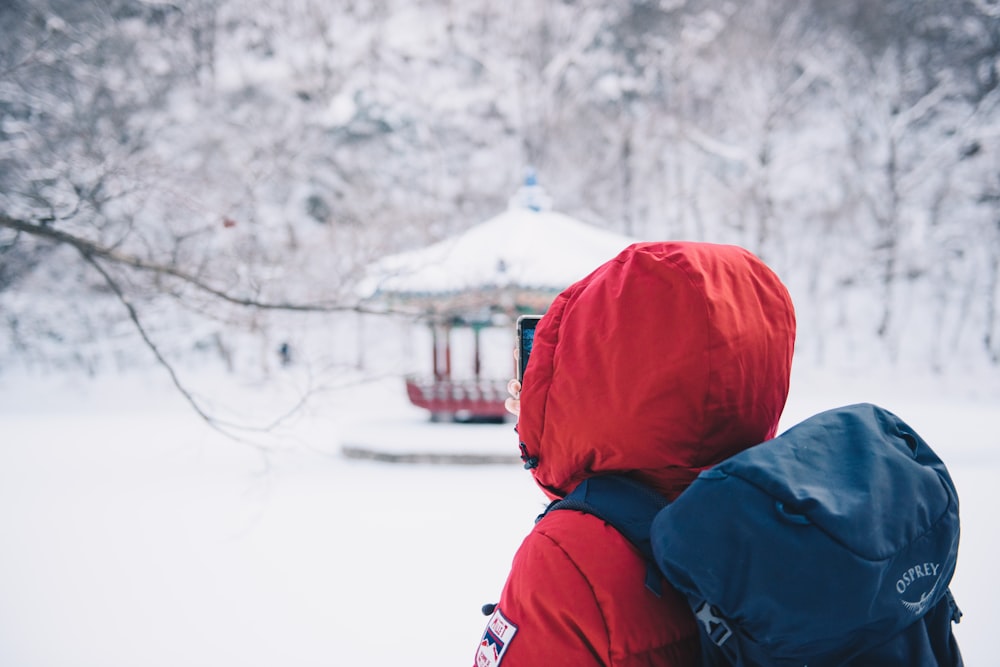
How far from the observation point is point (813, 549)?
68 cm

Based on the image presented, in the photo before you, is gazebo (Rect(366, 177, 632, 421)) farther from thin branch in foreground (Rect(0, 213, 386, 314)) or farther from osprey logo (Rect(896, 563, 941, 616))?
osprey logo (Rect(896, 563, 941, 616))

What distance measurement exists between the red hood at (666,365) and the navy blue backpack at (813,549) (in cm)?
11

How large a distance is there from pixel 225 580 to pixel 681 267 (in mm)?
4485

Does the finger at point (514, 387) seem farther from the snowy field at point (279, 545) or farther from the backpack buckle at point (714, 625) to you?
the snowy field at point (279, 545)

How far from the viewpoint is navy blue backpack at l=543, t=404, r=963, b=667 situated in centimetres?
68

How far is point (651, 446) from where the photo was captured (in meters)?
0.88

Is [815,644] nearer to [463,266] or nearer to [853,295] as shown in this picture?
[463,266]

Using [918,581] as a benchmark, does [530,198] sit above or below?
above

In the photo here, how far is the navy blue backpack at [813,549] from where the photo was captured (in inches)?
26.9

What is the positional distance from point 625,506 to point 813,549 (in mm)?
265

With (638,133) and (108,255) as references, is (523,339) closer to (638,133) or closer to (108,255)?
(108,255)

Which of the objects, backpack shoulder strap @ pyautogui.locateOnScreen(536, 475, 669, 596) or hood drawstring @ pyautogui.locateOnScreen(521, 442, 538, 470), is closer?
backpack shoulder strap @ pyautogui.locateOnScreen(536, 475, 669, 596)

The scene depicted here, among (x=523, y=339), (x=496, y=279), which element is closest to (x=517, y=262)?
(x=496, y=279)

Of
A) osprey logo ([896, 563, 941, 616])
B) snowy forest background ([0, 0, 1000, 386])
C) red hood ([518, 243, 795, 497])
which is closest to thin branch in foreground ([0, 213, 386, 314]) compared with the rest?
red hood ([518, 243, 795, 497])
